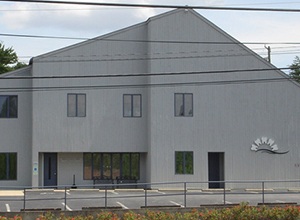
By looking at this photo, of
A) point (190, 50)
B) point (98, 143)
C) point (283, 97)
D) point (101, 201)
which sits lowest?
point (101, 201)

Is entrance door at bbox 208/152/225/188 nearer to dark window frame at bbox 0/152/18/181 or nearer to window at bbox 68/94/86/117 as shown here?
window at bbox 68/94/86/117

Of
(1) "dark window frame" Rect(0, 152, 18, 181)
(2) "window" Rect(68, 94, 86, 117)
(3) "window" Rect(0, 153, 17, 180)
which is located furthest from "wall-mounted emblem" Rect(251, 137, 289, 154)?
(3) "window" Rect(0, 153, 17, 180)

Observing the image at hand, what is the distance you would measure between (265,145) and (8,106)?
17.9 meters

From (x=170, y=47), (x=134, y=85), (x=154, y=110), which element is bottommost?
(x=154, y=110)

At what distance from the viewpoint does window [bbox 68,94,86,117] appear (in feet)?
149

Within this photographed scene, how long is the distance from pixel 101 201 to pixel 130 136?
1302cm

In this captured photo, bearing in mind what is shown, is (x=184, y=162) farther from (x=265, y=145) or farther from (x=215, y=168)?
(x=265, y=145)

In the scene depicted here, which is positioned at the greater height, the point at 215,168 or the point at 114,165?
the point at 114,165

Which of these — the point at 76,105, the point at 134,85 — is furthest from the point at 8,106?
the point at 134,85

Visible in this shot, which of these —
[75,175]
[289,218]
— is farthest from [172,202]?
[75,175]

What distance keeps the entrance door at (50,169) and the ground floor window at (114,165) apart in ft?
7.16

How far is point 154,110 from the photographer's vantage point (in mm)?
45031

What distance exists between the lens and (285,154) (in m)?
46.5

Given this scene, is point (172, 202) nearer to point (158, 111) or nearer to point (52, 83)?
point (158, 111)
